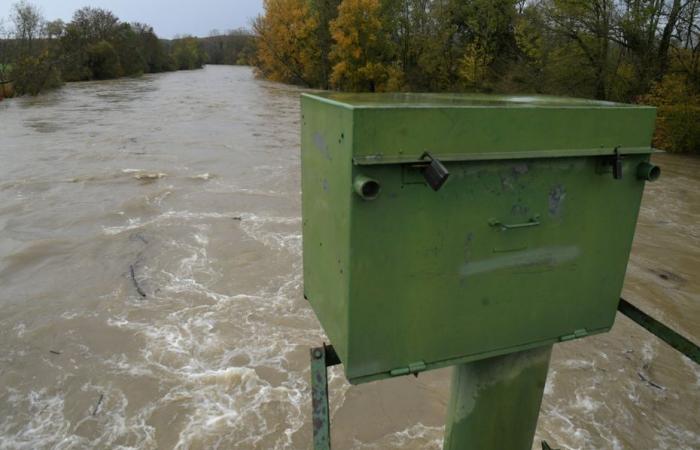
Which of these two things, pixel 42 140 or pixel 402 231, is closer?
pixel 402 231

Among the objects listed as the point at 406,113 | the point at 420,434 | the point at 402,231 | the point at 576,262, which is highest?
the point at 406,113

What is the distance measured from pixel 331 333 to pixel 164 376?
365 cm

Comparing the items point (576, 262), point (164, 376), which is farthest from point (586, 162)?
point (164, 376)

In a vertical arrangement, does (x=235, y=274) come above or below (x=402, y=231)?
below

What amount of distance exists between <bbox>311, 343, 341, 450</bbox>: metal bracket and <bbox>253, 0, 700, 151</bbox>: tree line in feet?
50.8

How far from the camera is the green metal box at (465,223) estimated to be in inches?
57.7

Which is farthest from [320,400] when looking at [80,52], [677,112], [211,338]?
[80,52]

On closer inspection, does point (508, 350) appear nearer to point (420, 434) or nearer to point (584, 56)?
point (420, 434)

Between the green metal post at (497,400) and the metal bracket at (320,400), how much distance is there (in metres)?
0.63

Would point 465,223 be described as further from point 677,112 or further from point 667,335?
point 677,112

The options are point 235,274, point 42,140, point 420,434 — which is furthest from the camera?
point 42,140

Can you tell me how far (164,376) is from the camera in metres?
4.85

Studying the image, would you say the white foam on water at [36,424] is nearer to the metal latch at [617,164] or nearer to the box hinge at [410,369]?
the box hinge at [410,369]

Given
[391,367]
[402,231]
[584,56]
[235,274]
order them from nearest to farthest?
[402,231] < [391,367] < [235,274] < [584,56]
